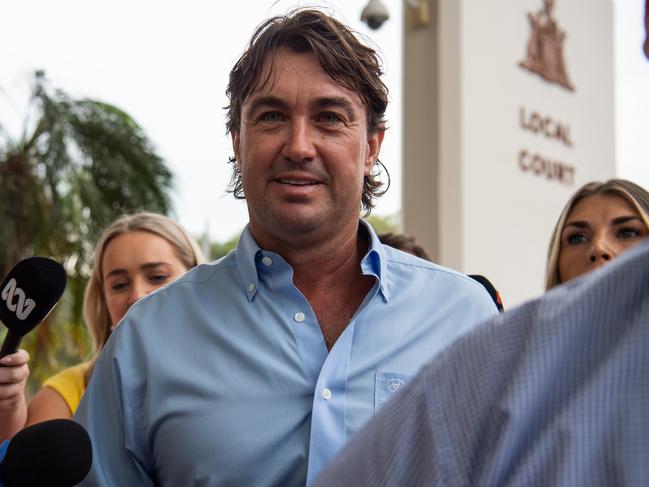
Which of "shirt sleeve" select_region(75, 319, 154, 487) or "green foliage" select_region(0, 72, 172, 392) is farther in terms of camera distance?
"green foliage" select_region(0, 72, 172, 392)

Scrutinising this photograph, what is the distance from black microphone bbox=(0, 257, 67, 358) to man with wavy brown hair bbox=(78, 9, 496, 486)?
20 centimetres

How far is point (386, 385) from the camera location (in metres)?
1.85

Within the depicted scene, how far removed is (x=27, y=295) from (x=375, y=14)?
6.40 metres

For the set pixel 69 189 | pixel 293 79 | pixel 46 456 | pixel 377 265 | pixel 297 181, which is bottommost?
pixel 69 189

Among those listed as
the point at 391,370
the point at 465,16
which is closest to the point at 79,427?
the point at 391,370

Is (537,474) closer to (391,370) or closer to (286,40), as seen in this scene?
(391,370)

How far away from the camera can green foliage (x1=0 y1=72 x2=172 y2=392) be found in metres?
9.21

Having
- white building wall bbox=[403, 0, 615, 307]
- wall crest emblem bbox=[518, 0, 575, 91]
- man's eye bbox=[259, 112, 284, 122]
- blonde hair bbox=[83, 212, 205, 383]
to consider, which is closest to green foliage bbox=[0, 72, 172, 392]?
white building wall bbox=[403, 0, 615, 307]

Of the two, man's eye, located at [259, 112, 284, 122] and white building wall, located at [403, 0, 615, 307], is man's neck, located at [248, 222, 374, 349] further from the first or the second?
white building wall, located at [403, 0, 615, 307]

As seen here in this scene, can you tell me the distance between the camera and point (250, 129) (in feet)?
6.79

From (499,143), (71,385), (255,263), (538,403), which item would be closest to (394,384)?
(255,263)

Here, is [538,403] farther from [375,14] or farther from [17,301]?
[375,14]

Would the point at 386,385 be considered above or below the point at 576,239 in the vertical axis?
above

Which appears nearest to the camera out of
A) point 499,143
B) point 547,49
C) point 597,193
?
point 597,193
